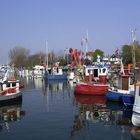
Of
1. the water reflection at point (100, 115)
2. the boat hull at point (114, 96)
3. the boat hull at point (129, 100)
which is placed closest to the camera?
the water reflection at point (100, 115)

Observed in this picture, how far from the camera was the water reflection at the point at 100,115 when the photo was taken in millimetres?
24614

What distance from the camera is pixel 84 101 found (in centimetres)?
3712

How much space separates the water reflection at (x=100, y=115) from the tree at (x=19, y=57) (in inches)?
3858

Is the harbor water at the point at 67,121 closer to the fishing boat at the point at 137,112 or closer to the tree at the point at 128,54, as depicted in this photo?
the fishing boat at the point at 137,112

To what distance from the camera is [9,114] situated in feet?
98.1

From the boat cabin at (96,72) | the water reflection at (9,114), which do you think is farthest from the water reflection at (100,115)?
the boat cabin at (96,72)

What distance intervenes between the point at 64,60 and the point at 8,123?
89.3 m

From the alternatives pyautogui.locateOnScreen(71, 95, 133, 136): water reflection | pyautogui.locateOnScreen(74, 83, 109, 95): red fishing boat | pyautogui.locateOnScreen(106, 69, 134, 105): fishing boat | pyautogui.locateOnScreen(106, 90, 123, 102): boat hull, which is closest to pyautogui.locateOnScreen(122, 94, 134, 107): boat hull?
pyautogui.locateOnScreen(71, 95, 133, 136): water reflection

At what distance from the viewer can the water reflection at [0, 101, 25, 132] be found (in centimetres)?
2573

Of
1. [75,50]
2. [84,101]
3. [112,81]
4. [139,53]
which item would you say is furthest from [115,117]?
[139,53]

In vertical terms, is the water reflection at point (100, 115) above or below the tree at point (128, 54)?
below

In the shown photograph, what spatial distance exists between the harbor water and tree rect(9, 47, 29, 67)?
97.8m

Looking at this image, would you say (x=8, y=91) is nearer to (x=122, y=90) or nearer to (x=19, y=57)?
(x=122, y=90)

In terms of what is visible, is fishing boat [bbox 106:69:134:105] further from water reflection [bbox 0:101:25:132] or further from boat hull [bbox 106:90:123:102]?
water reflection [bbox 0:101:25:132]
